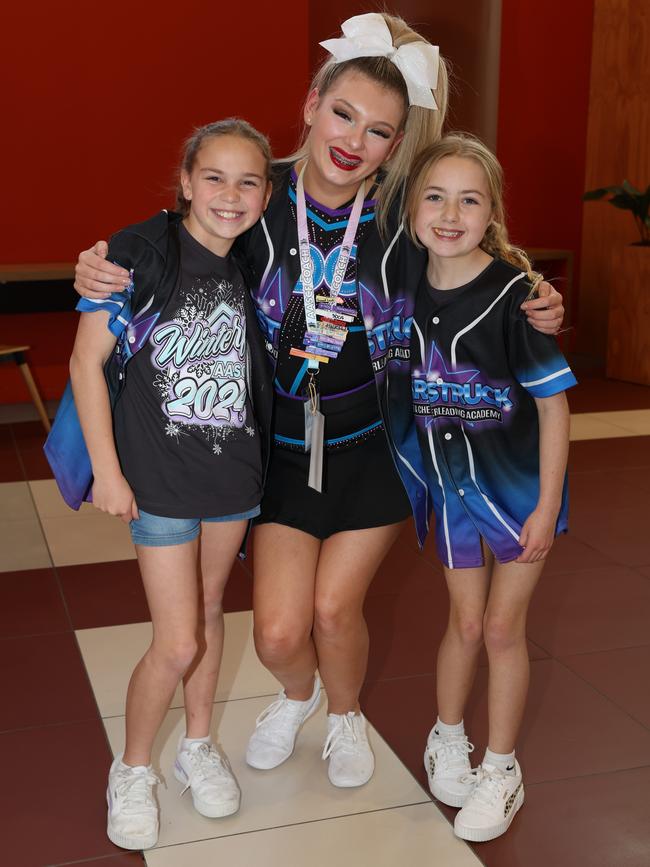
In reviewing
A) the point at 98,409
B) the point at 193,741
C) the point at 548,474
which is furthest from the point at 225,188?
the point at 193,741

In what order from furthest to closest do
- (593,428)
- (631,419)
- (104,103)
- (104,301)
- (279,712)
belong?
(104,103), (631,419), (593,428), (279,712), (104,301)

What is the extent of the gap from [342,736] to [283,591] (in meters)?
0.38

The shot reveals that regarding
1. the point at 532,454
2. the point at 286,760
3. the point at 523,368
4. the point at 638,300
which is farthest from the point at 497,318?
the point at 638,300

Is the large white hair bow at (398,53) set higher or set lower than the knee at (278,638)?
higher

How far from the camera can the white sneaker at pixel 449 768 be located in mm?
2150

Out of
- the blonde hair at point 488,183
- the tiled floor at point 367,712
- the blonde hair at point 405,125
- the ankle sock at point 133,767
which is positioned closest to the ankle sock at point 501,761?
the tiled floor at point 367,712

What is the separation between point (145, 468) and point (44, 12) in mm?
4548

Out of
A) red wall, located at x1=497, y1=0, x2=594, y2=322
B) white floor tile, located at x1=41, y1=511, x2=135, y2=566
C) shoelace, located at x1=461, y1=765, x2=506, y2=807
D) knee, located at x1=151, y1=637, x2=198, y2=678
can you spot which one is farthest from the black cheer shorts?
red wall, located at x1=497, y1=0, x2=594, y2=322

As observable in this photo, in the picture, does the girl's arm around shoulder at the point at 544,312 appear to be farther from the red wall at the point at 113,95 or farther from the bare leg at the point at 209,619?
the red wall at the point at 113,95

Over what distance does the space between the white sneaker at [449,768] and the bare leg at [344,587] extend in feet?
0.87

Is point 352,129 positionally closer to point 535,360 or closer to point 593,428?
point 535,360

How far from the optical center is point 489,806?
2.06m

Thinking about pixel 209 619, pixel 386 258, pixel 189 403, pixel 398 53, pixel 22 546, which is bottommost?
pixel 22 546

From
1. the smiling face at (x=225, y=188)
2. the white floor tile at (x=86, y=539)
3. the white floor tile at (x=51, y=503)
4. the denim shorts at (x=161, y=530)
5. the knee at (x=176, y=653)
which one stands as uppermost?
the smiling face at (x=225, y=188)
